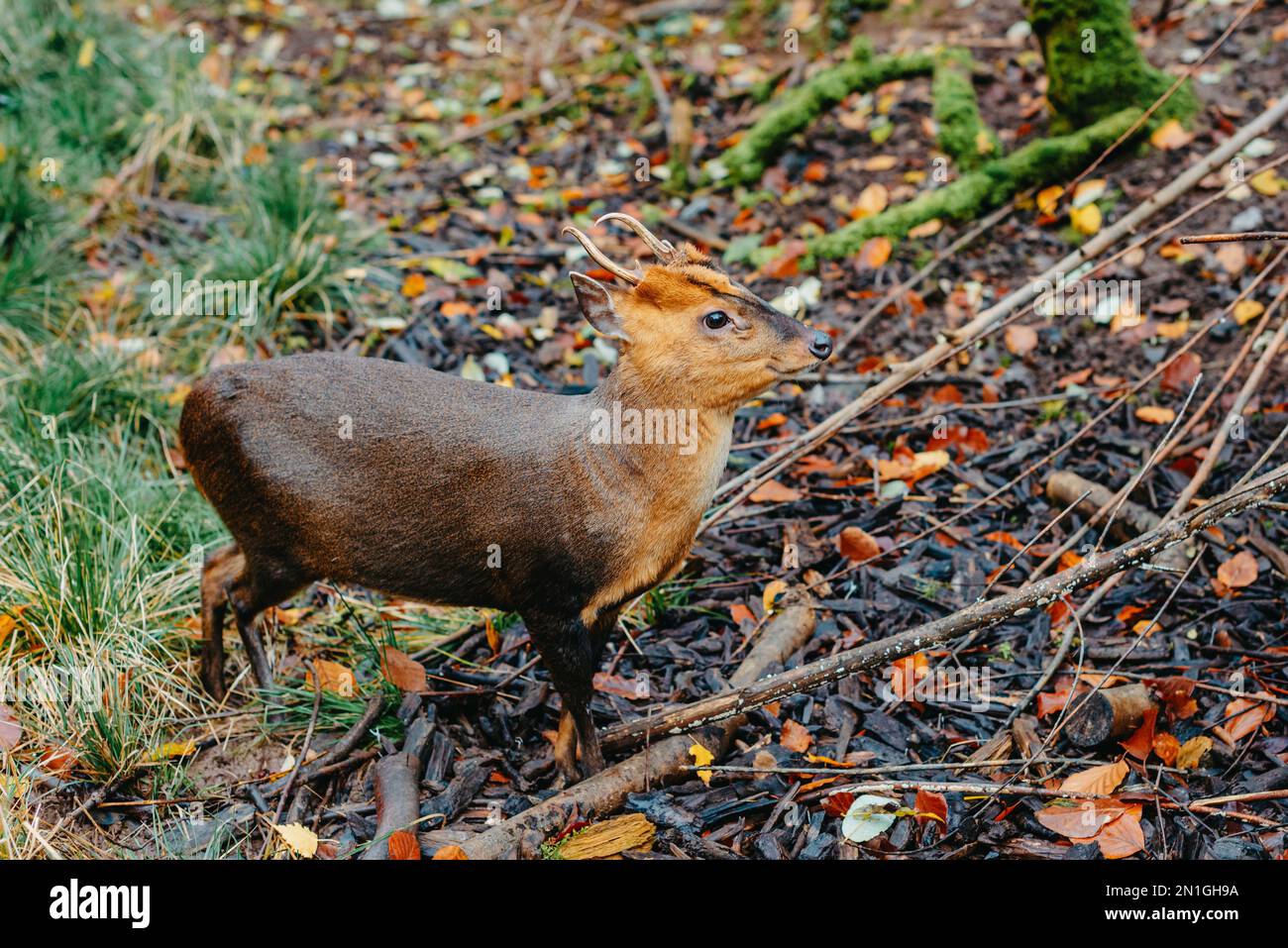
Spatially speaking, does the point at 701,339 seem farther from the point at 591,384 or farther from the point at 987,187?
the point at 987,187

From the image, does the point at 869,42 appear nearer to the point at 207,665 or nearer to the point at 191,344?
the point at 191,344

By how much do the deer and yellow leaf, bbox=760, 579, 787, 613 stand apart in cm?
97

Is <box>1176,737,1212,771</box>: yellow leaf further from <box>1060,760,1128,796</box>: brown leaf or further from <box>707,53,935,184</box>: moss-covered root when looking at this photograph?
<box>707,53,935,184</box>: moss-covered root

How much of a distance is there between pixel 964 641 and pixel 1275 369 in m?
2.18

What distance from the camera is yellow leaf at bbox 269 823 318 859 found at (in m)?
3.96

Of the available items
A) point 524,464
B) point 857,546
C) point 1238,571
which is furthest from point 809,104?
point 524,464

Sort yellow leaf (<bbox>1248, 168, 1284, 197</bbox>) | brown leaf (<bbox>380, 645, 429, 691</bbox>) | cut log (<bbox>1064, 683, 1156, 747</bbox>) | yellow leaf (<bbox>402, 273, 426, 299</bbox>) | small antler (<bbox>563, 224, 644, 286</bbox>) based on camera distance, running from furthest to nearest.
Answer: yellow leaf (<bbox>402, 273, 426, 299</bbox>) < yellow leaf (<bbox>1248, 168, 1284, 197</bbox>) < brown leaf (<bbox>380, 645, 429, 691</bbox>) < cut log (<bbox>1064, 683, 1156, 747</bbox>) < small antler (<bbox>563, 224, 644, 286</bbox>)

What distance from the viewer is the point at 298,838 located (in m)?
4.00

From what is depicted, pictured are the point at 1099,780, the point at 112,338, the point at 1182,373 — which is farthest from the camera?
the point at 112,338

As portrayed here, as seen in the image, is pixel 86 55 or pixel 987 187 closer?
pixel 987 187

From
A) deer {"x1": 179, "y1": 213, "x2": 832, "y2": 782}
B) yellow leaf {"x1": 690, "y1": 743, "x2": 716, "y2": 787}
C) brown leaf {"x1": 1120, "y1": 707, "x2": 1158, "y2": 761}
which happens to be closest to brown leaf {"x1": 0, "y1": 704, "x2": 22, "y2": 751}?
deer {"x1": 179, "y1": 213, "x2": 832, "y2": 782}

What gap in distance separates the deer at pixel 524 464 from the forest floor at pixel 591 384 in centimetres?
56

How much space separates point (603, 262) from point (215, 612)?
6.80 feet

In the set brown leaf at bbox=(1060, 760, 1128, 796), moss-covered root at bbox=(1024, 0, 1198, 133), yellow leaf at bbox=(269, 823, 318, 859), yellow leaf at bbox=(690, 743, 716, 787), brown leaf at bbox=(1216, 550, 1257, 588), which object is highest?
moss-covered root at bbox=(1024, 0, 1198, 133)
